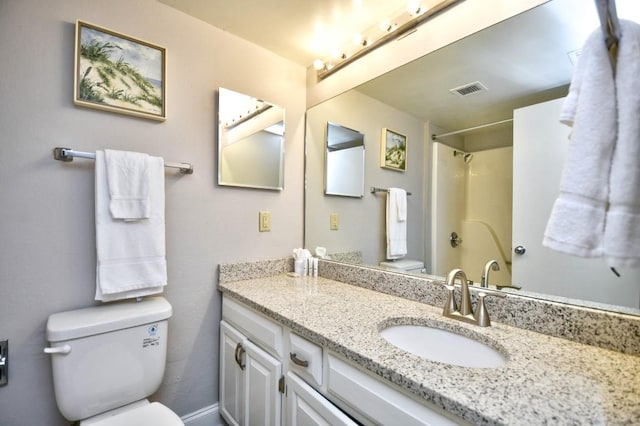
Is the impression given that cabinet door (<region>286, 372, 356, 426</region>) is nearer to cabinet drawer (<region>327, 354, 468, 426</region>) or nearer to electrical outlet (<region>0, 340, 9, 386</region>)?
cabinet drawer (<region>327, 354, 468, 426</region>)

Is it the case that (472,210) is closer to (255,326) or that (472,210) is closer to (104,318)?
(255,326)

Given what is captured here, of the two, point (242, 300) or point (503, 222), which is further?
A: point (242, 300)

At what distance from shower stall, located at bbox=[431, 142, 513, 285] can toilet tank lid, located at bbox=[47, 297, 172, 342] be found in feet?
4.06

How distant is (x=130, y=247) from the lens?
1.19 m

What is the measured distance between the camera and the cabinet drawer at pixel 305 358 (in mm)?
909

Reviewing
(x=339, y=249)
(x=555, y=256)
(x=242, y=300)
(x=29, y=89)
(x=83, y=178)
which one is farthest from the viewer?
(x=339, y=249)

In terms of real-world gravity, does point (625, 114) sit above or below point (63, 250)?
above

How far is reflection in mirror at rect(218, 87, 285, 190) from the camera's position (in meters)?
1.55

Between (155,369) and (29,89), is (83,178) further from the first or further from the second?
(155,369)

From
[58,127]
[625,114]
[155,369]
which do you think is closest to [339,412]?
[155,369]

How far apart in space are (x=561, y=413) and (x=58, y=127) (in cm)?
176

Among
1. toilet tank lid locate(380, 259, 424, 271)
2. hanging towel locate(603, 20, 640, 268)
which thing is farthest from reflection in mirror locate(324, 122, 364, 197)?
hanging towel locate(603, 20, 640, 268)

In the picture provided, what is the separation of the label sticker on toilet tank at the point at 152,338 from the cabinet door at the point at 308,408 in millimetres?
584

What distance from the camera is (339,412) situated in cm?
81
